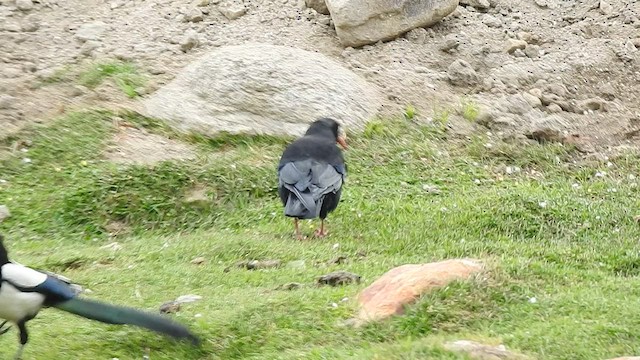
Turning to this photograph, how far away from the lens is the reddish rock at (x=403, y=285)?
556cm

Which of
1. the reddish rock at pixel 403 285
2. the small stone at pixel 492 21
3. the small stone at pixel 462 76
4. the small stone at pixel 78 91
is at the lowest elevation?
the small stone at pixel 462 76

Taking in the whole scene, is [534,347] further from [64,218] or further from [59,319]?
[64,218]

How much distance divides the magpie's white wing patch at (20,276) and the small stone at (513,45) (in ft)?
24.0

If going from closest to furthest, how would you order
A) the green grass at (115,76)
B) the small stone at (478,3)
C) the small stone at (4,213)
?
the small stone at (4,213) < the green grass at (115,76) < the small stone at (478,3)

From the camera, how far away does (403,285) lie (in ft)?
18.6

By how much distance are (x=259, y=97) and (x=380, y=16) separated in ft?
6.15

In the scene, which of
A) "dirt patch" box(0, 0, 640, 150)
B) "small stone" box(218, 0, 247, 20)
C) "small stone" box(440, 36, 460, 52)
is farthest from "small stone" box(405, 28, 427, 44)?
"small stone" box(218, 0, 247, 20)

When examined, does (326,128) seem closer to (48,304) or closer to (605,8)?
(48,304)

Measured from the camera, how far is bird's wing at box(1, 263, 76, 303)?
522cm

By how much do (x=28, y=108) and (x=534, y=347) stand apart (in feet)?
21.3

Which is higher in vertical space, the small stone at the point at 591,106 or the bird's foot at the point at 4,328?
the bird's foot at the point at 4,328

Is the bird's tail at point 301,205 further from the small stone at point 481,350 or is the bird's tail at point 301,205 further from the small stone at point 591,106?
the small stone at point 591,106

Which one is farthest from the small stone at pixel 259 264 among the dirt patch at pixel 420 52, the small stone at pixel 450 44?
the small stone at pixel 450 44

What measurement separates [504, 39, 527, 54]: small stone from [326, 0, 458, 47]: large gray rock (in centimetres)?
73
